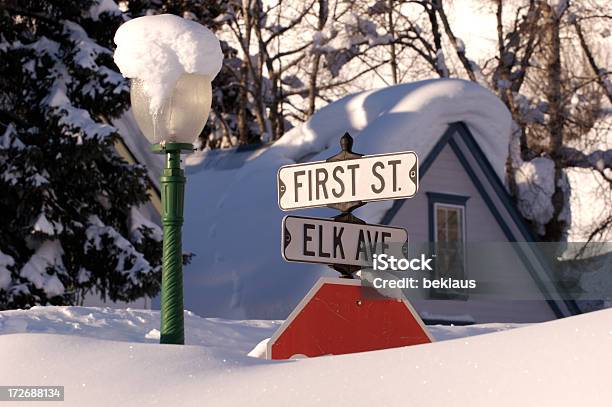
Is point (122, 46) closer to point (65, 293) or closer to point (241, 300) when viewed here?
point (65, 293)

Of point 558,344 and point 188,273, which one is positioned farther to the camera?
point 188,273

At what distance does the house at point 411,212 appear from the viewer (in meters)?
19.4

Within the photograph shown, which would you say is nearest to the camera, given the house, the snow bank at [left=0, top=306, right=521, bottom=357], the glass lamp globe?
the glass lamp globe

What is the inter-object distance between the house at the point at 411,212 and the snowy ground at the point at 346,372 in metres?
12.8

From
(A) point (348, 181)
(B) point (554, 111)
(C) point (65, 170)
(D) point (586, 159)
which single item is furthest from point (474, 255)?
(A) point (348, 181)

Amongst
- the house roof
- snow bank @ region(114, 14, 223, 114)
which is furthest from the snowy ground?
the house roof

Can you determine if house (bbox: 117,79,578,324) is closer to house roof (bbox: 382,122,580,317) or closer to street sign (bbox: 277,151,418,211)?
house roof (bbox: 382,122,580,317)

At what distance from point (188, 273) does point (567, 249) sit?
8642 mm

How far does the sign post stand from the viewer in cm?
585

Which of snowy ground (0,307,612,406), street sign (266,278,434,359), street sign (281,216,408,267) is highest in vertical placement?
street sign (281,216,408,267)

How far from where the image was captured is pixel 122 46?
716 centimetres

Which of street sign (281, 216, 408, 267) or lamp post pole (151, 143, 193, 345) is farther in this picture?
lamp post pole (151, 143, 193, 345)

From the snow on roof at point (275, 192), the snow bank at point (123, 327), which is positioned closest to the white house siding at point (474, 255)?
the snow on roof at point (275, 192)

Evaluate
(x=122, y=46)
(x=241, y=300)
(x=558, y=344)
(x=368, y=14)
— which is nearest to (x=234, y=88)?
(x=368, y=14)
